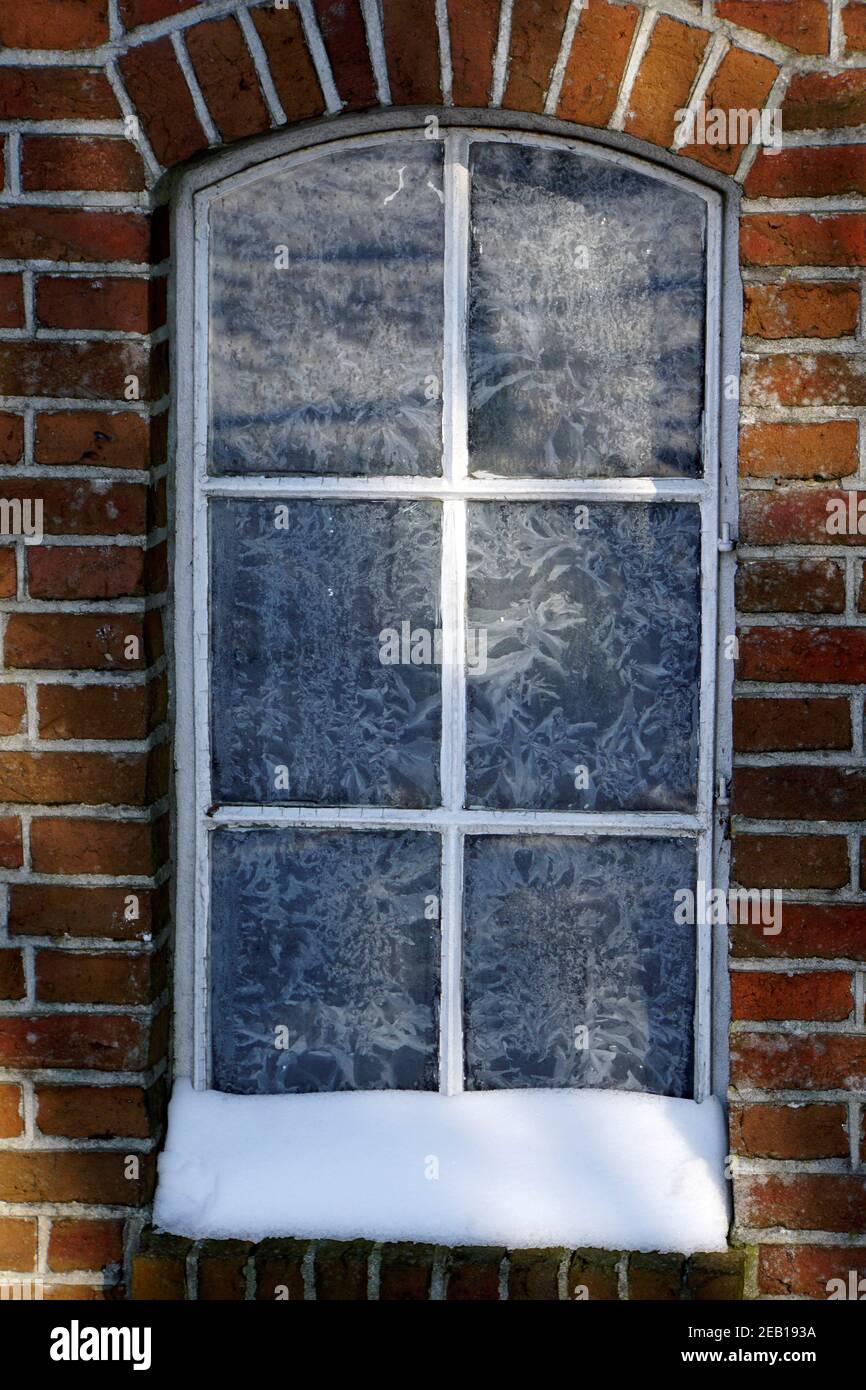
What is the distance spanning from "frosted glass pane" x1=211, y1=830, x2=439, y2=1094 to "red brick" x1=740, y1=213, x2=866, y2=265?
100 centimetres

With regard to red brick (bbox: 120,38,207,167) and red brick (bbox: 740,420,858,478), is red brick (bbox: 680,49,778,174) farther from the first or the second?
red brick (bbox: 120,38,207,167)

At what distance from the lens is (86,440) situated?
1.94 meters

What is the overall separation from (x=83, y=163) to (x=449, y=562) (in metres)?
0.78

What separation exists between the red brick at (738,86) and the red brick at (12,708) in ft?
4.15

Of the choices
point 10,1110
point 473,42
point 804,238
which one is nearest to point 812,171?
point 804,238

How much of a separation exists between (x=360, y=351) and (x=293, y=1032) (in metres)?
1.06

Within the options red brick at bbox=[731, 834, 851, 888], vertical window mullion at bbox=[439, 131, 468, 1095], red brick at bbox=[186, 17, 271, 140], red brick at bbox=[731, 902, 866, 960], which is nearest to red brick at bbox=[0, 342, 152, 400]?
red brick at bbox=[186, 17, 271, 140]

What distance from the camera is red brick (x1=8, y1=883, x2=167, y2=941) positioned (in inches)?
78.1

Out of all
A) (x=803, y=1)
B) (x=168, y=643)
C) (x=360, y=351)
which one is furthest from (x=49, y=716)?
(x=803, y=1)

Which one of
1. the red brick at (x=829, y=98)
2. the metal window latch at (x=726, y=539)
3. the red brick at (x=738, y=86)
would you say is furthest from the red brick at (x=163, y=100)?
the metal window latch at (x=726, y=539)

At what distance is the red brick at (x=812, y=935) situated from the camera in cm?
192

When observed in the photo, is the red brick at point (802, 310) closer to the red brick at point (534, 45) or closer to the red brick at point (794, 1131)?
the red brick at point (534, 45)

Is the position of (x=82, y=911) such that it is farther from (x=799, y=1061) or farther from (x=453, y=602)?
(x=799, y=1061)

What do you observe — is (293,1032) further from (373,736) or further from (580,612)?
(580,612)
